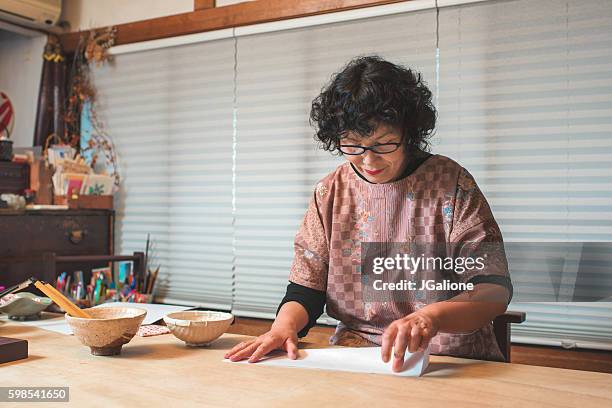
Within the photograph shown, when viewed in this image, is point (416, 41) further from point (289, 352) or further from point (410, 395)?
point (410, 395)

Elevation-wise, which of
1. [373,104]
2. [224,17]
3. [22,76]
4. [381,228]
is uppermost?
[224,17]

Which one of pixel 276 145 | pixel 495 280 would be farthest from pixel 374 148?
pixel 276 145

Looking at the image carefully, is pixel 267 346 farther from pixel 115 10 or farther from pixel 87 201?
pixel 115 10

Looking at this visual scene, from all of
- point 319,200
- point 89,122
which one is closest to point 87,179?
point 89,122

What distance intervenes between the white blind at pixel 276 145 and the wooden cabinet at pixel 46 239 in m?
0.98

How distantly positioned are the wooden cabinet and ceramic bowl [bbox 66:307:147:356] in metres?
1.98

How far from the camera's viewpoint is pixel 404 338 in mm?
1283

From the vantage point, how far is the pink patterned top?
1.67m

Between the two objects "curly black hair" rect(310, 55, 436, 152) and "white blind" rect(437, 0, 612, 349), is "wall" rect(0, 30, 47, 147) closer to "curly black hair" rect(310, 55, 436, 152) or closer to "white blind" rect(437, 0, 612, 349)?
"white blind" rect(437, 0, 612, 349)

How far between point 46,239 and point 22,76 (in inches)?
57.3

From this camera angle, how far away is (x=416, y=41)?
9.96ft

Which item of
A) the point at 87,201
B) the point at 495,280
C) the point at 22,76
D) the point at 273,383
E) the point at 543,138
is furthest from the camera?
the point at 22,76

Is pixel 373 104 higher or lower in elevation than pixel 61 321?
higher

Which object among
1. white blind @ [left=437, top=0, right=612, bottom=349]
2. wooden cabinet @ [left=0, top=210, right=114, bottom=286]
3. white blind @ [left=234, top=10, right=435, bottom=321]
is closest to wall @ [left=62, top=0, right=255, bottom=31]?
white blind @ [left=234, top=10, right=435, bottom=321]
